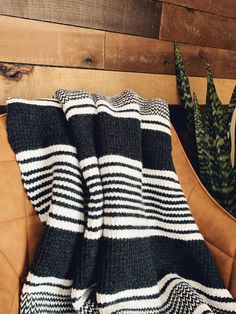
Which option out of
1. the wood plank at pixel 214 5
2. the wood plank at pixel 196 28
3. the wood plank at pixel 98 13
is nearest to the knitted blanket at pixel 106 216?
the wood plank at pixel 98 13

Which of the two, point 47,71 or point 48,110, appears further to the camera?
point 47,71

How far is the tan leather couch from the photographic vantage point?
2.54ft

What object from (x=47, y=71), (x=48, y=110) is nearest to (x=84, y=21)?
(x=47, y=71)

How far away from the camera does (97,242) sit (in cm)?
79

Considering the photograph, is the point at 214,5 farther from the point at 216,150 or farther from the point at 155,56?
the point at 216,150

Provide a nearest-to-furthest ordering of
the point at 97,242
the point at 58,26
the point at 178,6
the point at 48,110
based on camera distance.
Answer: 1. the point at 97,242
2. the point at 48,110
3. the point at 58,26
4. the point at 178,6

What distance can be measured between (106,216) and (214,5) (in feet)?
4.24

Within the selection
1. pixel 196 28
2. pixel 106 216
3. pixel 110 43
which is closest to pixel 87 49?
pixel 110 43

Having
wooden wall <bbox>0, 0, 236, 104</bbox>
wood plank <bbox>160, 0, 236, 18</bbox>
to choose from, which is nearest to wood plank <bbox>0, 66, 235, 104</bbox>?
wooden wall <bbox>0, 0, 236, 104</bbox>

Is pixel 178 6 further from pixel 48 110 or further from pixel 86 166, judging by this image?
pixel 86 166

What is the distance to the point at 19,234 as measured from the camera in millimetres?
809

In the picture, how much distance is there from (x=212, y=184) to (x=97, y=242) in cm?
60

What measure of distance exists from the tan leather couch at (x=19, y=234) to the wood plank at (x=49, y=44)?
323 millimetres

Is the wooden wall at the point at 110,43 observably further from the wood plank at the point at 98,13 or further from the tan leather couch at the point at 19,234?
the tan leather couch at the point at 19,234
